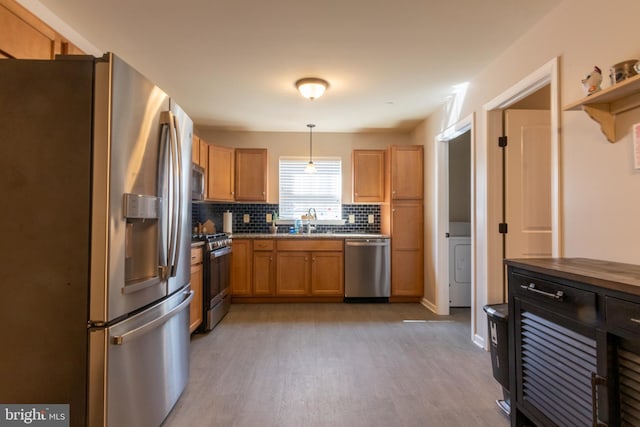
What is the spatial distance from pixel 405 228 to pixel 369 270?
760 mm

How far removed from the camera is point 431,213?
4.05m

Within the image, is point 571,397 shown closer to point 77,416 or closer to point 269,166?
point 77,416

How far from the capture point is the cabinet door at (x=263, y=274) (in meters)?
4.26

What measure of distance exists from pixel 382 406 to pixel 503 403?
747 mm

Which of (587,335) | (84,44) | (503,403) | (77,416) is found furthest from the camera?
(84,44)

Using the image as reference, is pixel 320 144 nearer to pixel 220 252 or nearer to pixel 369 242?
pixel 369 242

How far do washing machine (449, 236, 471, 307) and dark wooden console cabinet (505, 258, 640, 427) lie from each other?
2496 mm

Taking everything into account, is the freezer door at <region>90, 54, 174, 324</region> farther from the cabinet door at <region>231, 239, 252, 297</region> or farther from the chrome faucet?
the chrome faucet

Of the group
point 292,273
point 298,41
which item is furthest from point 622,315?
point 292,273

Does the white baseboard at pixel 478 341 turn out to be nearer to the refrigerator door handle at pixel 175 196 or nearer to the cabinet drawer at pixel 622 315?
the cabinet drawer at pixel 622 315

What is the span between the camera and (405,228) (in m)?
4.30

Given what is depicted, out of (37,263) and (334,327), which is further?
(334,327)

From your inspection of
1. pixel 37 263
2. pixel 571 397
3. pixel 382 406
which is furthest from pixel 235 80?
pixel 571 397

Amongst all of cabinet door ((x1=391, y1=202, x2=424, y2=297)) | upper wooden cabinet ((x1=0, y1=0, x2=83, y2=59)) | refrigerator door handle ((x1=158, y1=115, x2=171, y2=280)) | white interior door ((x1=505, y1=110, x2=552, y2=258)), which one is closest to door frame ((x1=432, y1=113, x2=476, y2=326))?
cabinet door ((x1=391, y1=202, x2=424, y2=297))
